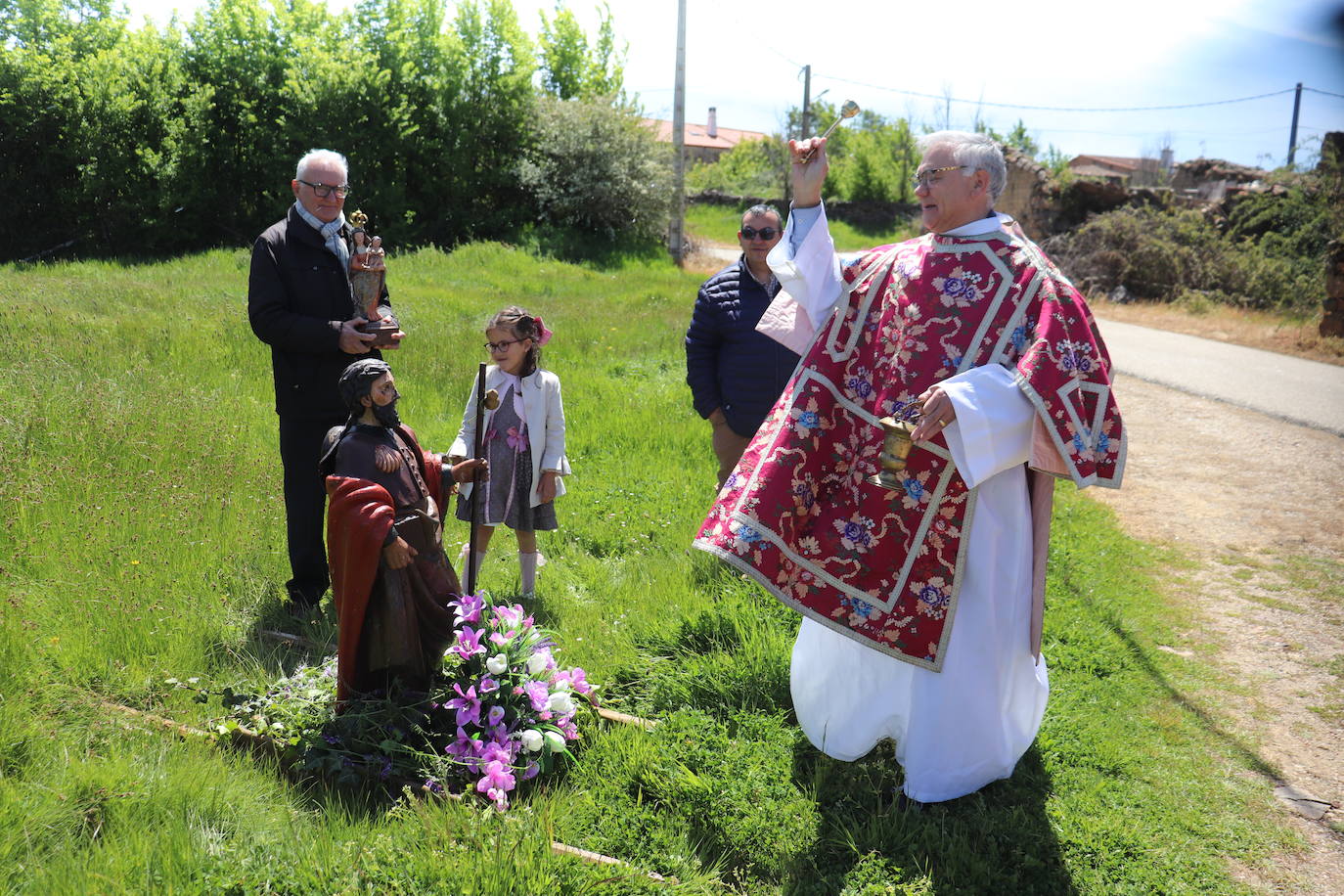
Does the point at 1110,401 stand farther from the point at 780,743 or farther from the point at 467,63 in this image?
the point at 467,63

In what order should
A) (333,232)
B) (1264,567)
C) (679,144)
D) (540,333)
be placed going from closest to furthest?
(333,232) → (540,333) → (1264,567) → (679,144)

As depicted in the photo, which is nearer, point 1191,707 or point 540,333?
point 1191,707

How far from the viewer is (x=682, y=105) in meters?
23.9

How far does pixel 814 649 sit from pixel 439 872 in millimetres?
1799

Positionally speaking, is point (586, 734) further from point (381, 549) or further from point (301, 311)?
point (301, 311)

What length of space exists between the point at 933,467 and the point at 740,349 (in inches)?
82.1

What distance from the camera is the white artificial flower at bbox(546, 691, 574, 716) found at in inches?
153

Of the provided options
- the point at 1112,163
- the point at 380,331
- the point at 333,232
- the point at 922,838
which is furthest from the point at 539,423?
the point at 1112,163

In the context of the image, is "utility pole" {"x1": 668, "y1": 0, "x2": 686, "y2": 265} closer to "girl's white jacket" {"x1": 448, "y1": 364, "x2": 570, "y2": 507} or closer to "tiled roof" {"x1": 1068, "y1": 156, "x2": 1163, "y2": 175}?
"girl's white jacket" {"x1": 448, "y1": 364, "x2": 570, "y2": 507}

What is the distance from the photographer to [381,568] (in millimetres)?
3684

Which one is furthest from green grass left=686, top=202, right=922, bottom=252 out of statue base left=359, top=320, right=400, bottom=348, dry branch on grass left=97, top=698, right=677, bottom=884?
dry branch on grass left=97, top=698, right=677, bottom=884

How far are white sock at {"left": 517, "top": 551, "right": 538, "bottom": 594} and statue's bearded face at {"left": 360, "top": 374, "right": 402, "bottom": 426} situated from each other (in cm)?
165

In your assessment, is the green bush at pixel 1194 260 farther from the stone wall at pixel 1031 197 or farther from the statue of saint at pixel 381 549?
the statue of saint at pixel 381 549

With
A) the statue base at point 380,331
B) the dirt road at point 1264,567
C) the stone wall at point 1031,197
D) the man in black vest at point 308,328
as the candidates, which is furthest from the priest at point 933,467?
the stone wall at point 1031,197
